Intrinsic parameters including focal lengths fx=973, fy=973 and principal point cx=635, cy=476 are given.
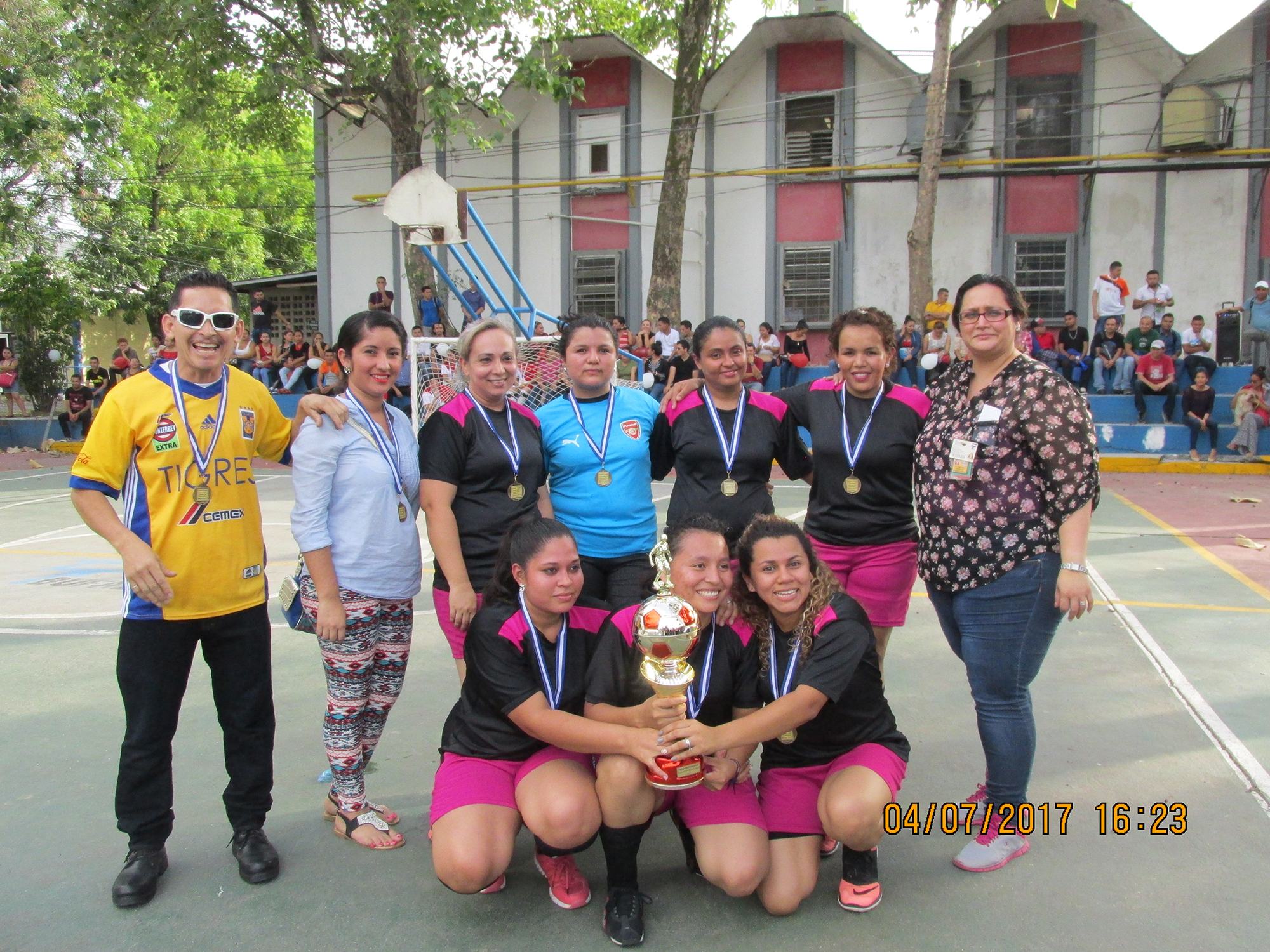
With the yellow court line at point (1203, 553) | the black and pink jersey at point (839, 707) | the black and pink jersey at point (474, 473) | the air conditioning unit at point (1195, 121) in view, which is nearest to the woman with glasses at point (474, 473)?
the black and pink jersey at point (474, 473)

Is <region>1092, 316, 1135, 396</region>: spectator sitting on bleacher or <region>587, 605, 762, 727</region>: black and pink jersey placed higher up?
<region>1092, 316, 1135, 396</region>: spectator sitting on bleacher

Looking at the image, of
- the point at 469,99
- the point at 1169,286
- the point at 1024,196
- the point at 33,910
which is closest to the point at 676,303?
the point at 469,99

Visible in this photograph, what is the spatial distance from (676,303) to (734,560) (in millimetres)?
15971

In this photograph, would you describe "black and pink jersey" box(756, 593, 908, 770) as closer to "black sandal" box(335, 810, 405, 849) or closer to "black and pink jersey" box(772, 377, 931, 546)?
"black and pink jersey" box(772, 377, 931, 546)

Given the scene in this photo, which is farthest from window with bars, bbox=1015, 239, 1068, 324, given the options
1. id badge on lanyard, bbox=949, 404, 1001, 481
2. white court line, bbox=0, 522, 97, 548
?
id badge on lanyard, bbox=949, 404, 1001, 481

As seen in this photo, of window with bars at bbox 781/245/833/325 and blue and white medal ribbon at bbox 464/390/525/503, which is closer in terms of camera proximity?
blue and white medal ribbon at bbox 464/390/525/503

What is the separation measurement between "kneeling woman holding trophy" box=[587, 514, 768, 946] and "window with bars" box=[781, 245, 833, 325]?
17.1m

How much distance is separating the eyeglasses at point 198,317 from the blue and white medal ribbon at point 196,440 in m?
0.18

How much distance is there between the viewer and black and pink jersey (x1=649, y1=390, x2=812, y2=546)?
13.1 feet

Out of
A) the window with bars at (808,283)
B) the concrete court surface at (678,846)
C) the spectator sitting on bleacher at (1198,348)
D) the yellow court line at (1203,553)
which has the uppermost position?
the window with bars at (808,283)

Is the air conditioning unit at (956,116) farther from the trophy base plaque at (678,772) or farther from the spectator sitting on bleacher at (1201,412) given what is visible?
the trophy base plaque at (678,772)

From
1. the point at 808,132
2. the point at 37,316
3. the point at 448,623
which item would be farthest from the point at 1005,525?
the point at 37,316

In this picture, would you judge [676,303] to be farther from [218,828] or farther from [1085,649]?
[218,828]

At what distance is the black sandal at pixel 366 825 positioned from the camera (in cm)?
361
